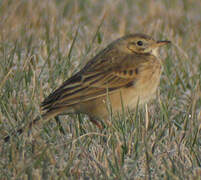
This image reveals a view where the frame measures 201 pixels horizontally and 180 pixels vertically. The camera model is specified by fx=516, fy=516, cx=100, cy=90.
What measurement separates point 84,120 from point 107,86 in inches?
23.0

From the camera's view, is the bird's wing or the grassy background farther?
the bird's wing

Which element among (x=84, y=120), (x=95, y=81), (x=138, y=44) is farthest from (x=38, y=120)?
(x=138, y=44)

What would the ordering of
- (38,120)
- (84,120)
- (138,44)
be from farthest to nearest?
1. (138,44)
2. (84,120)
3. (38,120)

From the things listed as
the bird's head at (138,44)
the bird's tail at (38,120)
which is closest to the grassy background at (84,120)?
the bird's tail at (38,120)

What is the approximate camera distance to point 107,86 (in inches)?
203

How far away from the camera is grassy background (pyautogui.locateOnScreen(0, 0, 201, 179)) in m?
3.91

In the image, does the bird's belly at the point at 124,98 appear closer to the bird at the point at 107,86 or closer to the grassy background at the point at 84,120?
the bird at the point at 107,86

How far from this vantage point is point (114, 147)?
14.2 feet

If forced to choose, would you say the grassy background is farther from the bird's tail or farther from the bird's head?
the bird's head

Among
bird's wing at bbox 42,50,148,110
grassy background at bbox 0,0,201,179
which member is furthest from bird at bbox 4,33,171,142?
grassy background at bbox 0,0,201,179

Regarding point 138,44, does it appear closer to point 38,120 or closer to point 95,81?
point 95,81

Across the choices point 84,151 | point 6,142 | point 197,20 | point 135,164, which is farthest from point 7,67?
point 197,20

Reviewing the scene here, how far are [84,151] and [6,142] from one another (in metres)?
0.69

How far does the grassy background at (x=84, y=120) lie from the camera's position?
3914 millimetres
